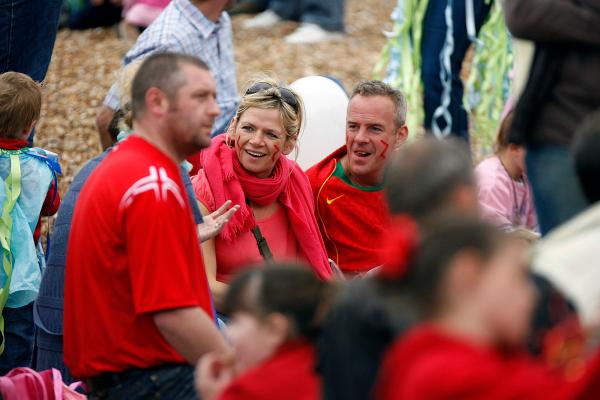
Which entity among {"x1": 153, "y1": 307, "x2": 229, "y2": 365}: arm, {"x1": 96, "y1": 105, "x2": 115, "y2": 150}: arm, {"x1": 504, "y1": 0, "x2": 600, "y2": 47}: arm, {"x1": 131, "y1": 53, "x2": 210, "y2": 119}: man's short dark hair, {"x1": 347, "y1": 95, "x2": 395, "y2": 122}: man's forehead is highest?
{"x1": 504, "y1": 0, "x2": 600, "y2": 47}: arm

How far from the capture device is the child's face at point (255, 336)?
2611mm

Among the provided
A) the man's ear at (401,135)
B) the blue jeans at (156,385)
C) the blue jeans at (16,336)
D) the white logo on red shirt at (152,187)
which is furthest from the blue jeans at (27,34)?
the blue jeans at (156,385)

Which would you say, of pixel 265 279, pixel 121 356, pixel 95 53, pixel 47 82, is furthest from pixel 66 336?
pixel 95 53

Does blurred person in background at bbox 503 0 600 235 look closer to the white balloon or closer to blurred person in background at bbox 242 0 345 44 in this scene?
the white balloon

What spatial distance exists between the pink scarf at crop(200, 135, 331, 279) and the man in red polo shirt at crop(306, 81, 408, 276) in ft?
0.61

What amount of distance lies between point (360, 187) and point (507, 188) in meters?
0.63

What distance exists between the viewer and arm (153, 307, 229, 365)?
10.9 feet

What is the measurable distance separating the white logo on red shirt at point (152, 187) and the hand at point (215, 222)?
738mm

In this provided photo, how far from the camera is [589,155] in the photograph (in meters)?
2.74

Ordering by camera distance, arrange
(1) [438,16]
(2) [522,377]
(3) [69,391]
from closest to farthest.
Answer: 1. (2) [522,377]
2. (3) [69,391]
3. (1) [438,16]

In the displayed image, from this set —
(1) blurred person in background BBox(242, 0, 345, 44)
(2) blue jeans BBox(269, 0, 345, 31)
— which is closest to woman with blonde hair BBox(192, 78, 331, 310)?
(1) blurred person in background BBox(242, 0, 345, 44)

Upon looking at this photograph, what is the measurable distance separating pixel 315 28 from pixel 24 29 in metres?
4.15

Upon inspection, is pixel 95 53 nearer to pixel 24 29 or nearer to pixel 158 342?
pixel 24 29

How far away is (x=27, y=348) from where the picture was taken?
462 cm
